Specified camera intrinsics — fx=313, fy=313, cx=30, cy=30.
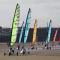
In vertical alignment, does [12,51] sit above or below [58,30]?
below

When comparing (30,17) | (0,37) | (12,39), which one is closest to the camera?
(12,39)

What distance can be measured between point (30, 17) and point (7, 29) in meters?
90.1

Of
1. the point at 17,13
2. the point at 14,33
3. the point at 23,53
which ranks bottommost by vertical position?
the point at 23,53

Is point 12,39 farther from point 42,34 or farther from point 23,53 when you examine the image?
point 42,34

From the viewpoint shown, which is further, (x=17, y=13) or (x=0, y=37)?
(x=0, y=37)

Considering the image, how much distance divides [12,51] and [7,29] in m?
109

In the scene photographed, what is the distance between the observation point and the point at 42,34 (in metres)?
145

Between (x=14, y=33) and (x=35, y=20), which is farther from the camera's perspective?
(x=35, y=20)

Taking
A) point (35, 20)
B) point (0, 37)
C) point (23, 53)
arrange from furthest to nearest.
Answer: point (0, 37)
point (35, 20)
point (23, 53)

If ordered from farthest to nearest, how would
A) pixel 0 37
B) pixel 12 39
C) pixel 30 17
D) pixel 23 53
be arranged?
pixel 0 37 → pixel 30 17 → pixel 12 39 → pixel 23 53

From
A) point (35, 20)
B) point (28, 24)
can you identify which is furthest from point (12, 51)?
point (35, 20)

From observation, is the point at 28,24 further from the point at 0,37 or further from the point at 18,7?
the point at 0,37

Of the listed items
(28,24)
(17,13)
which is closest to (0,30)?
(28,24)

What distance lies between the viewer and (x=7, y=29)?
14762cm
